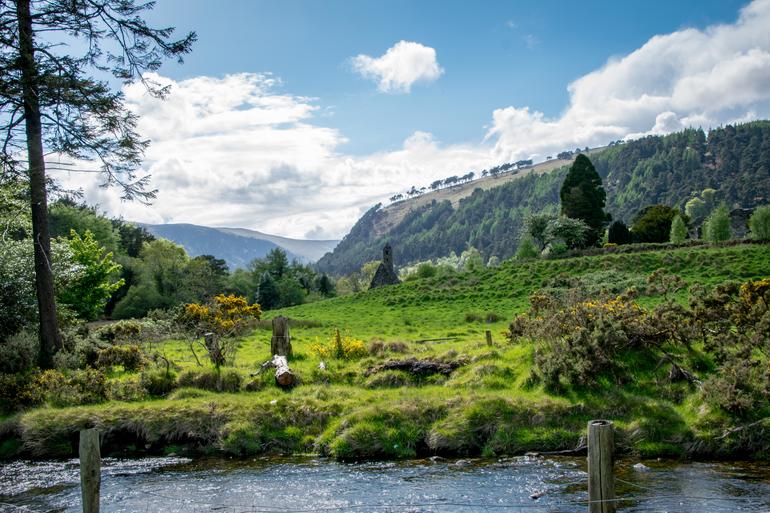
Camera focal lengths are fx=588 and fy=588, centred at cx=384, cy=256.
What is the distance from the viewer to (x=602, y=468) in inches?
301

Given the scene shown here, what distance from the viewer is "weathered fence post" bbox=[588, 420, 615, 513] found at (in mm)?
7562

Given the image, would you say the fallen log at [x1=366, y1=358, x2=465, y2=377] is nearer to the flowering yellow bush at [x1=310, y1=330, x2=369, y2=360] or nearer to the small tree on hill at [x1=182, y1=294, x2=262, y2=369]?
the flowering yellow bush at [x1=310, y1=330, x2=369, y2=360]

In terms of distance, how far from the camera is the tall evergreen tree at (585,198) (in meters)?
70.9

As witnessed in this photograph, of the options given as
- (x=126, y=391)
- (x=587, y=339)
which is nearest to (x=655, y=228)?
(x=587, y=339)

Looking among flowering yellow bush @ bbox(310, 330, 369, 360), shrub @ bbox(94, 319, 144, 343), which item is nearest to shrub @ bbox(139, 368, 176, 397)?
flowering yellow bush @ bbox(310, 330, 369, 360)

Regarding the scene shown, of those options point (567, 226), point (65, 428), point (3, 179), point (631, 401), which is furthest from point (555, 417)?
point (567, 226)

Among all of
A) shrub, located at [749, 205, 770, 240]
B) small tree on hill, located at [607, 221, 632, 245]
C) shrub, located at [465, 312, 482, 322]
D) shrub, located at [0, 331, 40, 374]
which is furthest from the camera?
small tree on hill, located at [607, 221, 632, 245]

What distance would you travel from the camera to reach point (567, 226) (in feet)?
211

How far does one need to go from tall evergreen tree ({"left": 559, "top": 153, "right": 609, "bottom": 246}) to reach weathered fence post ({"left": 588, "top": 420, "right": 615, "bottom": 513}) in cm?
6427

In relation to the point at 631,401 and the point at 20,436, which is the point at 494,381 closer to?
the point at 631,401

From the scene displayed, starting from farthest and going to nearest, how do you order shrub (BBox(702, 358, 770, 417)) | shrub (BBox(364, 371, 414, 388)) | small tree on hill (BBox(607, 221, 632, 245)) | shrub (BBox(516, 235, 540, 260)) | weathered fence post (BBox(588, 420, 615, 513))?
small tree on hill (BBox(607, 221, 632, 245)) → shrub (BBox(516, 235, 540, 260)) → shrub (BBox(364, 371, 414, 388)) → shrub (BBox(702, 358, 770, 417)) → weathered fence post (BBox(588, 420, 615, 513))

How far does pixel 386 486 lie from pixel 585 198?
6453 centimetres

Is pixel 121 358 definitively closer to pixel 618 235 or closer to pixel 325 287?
pixel 618 235

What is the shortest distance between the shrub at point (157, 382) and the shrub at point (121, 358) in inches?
122
